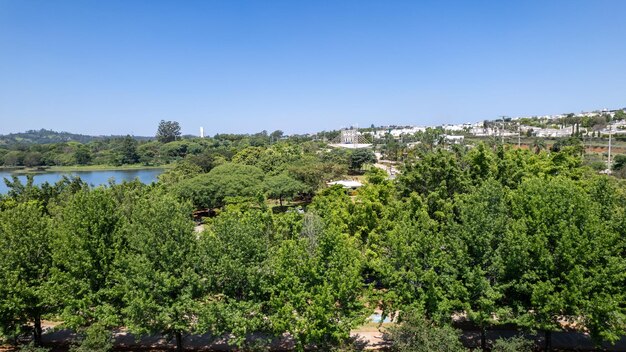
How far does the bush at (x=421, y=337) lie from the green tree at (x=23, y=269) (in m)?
14.1

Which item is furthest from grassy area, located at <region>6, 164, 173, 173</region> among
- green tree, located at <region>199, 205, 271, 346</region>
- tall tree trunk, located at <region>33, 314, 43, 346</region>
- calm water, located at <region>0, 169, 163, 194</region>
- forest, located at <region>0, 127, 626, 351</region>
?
green tree, located at <region>199, 205, 271, 346</region>

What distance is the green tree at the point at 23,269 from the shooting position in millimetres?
15789

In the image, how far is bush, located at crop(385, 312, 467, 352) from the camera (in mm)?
13320

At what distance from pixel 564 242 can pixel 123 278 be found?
16631 millimetres

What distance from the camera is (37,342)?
17812 mm

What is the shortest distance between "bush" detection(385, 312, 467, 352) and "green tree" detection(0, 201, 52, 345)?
14064mm

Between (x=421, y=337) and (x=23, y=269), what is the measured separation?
15.9 meters

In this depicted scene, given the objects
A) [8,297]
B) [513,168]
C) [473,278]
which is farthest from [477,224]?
[8,297]

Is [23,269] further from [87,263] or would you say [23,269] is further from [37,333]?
[37,333]

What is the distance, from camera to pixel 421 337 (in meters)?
13.5

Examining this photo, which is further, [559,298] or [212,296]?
[212,296]

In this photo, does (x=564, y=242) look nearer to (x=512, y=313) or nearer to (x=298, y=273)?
(x=512, y=313)

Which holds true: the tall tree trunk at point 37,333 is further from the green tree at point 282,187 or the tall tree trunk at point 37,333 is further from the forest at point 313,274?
the green tree at point 282,187

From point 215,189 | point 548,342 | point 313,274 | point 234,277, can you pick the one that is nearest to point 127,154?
point 215,189
